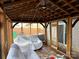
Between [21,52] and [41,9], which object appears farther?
[41,9]

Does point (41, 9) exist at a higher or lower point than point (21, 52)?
higher

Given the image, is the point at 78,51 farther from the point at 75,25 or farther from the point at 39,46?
the point at 39,46

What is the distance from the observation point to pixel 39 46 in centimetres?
1289

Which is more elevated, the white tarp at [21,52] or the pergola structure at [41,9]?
the pergola structure at [41,9]

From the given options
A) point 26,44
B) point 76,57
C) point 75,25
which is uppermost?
point 75,25

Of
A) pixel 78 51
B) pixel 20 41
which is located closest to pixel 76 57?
pixel 78 51

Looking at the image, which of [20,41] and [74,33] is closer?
[20,41]

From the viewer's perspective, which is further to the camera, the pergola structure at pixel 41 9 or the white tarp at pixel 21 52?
the pergola structure at pixel 41 9

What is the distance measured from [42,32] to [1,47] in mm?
9968

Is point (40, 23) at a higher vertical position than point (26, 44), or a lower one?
higher

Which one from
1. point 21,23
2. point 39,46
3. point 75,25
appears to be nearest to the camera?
point 75,25

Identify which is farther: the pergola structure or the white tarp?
the pergola structure

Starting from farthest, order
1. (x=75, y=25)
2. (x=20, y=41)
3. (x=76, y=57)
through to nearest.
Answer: (x=75, y=25)
(x=76, y=57)
(x=20, y=41)

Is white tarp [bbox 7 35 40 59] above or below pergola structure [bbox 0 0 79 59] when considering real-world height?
below
